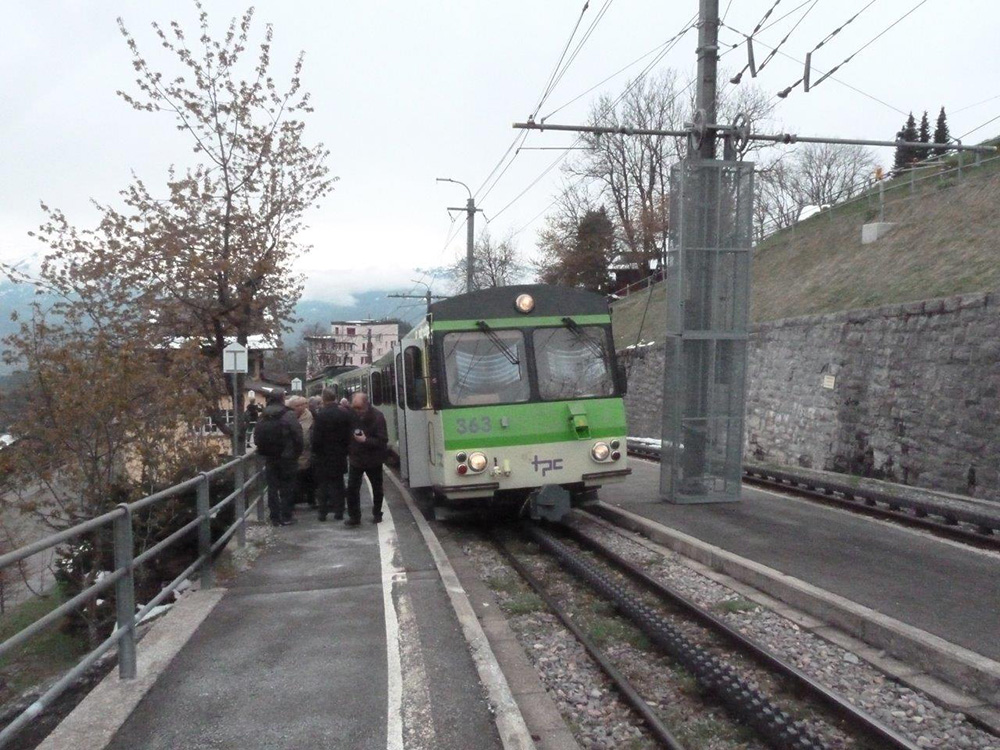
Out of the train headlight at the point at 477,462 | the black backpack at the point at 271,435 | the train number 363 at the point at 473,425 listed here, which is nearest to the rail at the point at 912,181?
the train number 363 at the point at 473,425

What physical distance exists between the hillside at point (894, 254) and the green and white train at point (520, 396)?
641 centimetres

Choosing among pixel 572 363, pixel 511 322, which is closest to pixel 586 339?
pixel 572 363

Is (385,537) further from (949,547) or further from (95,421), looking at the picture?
(949,547)

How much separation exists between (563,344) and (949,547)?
487 centimetres

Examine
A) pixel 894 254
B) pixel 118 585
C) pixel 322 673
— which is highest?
pixel 894 254

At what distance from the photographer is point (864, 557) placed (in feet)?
29.3

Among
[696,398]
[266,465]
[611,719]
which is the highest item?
[696,398]

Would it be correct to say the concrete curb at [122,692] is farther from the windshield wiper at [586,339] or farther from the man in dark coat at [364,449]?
the windshield wiper at [586,339]

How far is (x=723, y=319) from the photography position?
1269cm

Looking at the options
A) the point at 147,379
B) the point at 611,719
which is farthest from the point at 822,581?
the point at 147,379

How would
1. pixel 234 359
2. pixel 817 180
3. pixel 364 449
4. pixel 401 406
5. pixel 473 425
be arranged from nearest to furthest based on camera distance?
pixel 473 425
pixel 364 449
pixel 401 406
pixel 234 359
pixel 817 180

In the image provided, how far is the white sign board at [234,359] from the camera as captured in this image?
1523 centimetres

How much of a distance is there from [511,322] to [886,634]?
19.7 ft

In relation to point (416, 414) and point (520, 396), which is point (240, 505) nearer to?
point (416, 414)
